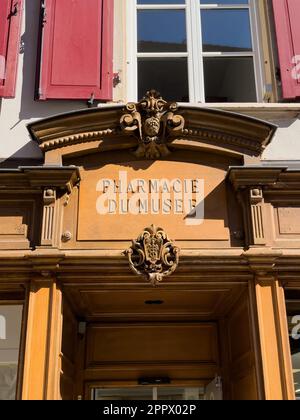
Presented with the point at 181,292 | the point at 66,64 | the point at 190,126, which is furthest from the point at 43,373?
the point at 66,64

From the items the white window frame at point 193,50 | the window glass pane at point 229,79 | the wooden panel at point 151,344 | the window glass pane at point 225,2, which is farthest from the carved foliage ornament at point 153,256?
the window glass pane at point 225,2

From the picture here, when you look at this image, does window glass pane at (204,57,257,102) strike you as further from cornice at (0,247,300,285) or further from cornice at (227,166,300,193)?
cornice at (0,247,300,285)

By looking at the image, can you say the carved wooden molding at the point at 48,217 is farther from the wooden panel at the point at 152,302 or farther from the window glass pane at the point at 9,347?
the window glass pane at the point at 9,347

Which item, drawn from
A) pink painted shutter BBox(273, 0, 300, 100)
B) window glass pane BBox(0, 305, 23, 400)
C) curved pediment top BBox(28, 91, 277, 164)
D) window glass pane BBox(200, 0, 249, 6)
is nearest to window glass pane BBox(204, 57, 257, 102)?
pink painted shutter BBox(273, 0, 300, 100)

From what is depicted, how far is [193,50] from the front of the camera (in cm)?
592

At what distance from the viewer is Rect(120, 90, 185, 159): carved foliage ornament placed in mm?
5035

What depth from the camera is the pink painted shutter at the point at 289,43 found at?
5488 millimetres

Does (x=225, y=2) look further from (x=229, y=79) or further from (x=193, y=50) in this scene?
(x=229, y=79)

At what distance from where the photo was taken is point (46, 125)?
5.01 meters

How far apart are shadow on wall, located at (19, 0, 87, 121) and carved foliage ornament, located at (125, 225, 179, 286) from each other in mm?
1560

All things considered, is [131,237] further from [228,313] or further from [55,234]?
[228,313]

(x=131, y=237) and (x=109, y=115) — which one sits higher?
(x=109, y=115)

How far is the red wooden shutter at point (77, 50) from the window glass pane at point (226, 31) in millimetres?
1125
